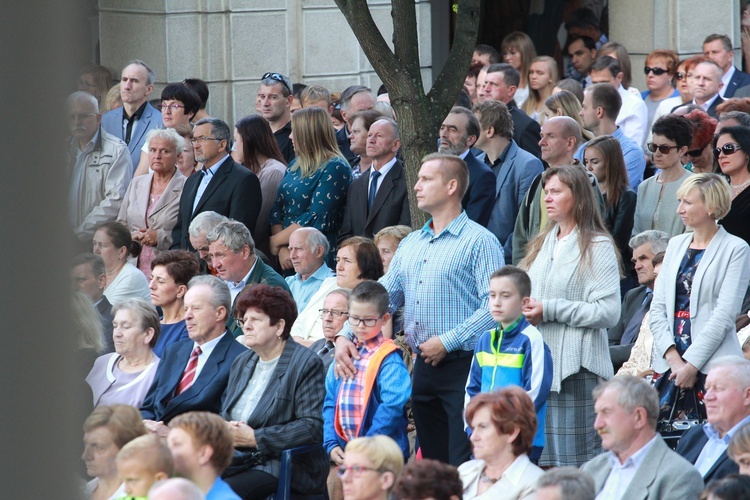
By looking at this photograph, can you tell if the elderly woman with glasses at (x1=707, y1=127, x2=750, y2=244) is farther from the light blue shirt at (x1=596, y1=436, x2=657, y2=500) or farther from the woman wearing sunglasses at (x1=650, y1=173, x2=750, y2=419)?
the light blue shirt at (x1=596, y1=436, x2=657, y2=500)

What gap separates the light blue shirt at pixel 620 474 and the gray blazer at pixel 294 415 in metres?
1.66

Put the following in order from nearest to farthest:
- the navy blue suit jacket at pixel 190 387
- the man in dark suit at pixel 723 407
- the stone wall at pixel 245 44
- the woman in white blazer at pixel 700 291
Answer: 1. the man in dark suit at pixel 723 407
2. the woman in white blazer at pixel 700 291
3. the navy blue suit jacket at pixel 190 387
4. the stone wall at pixel 245 44

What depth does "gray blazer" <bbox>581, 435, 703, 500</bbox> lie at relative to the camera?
434cm

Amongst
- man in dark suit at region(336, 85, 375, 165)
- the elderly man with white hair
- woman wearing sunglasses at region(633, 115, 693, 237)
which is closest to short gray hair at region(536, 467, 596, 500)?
woman wearing sunglasses at region(633, 115, 693, 237)

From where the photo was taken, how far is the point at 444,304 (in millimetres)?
5742

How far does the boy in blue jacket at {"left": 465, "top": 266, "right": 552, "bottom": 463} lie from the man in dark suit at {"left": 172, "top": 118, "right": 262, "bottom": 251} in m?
3.41

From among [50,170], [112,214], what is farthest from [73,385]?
[112,214]

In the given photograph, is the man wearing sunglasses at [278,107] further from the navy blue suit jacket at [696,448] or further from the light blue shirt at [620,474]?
the light blue shirt at [620,474]

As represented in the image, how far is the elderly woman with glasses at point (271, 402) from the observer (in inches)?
223

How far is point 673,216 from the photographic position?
25.0 ft

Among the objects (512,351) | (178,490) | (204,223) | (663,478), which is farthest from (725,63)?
(178,490)

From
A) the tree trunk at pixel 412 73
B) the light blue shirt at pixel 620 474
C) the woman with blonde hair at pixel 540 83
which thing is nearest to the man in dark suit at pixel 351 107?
the woman with blonde hair at pixel 540 83

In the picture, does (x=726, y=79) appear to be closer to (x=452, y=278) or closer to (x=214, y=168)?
(x=214, y=168)

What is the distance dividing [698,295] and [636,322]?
4.13ft
